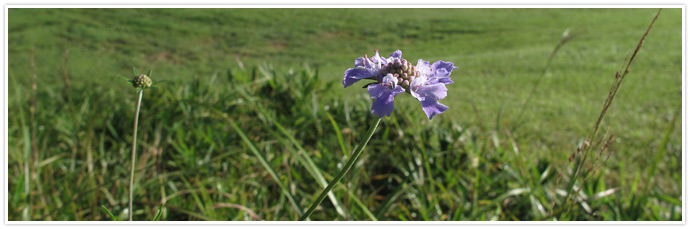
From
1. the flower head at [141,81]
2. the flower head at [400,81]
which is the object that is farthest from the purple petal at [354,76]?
the flower head at [141,81]

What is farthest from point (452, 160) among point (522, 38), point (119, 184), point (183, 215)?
point (522, 38)

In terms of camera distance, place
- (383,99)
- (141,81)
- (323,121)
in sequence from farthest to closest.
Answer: (323,121), (141,81), (383,99)

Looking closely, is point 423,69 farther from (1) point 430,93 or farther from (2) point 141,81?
(2) point 141,81

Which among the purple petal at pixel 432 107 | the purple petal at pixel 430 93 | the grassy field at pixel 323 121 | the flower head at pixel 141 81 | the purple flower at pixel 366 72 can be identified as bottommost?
the grassy field at pixel 323 121

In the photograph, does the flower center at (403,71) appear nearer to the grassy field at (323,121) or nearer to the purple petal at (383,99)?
the purple petal at (383,99)

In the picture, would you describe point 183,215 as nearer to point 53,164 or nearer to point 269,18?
point 53,164

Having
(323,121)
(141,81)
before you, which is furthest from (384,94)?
(323,121)

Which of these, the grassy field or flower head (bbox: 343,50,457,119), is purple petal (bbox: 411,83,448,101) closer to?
flower head (bbox: 343,50,457,119)
